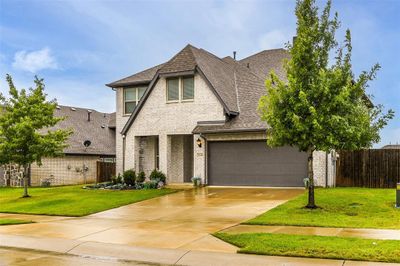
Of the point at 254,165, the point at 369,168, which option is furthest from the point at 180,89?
the point at 369,168

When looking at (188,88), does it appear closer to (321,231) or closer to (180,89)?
(180,89)

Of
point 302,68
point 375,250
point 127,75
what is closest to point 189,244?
point 375,250

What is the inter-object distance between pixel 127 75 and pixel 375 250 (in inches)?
926

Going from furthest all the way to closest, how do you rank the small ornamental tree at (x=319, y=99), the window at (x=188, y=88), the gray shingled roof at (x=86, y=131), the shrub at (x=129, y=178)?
1. the gray shingled roof at (x=86, y=131)
2. the shrub at (x=129, y=178)
3. the window at (x=188, y=88)
4. the small ornamental tree at (x=319, y=99)

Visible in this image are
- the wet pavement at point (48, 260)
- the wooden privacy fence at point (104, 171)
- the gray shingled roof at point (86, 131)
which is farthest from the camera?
the gray shingled roof at point (86, 131)

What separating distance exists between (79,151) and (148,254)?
2630cm

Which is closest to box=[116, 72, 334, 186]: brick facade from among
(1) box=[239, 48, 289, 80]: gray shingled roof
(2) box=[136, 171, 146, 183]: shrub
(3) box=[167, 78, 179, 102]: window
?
(3) box=[167, 78, 179, 102]: window

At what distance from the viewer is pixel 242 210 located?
1551 cm

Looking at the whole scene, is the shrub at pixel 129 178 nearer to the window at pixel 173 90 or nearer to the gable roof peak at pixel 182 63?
the window at pixel 173 90

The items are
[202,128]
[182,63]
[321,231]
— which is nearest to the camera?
A: [321,231]

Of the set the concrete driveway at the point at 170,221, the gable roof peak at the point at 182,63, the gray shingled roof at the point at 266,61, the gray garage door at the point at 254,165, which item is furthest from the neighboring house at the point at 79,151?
the concrete driveway at the point at 170,221

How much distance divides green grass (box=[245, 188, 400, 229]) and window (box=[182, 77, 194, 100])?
9195mm

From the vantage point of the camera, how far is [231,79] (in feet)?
89.4

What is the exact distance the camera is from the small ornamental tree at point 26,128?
21.5 metres
